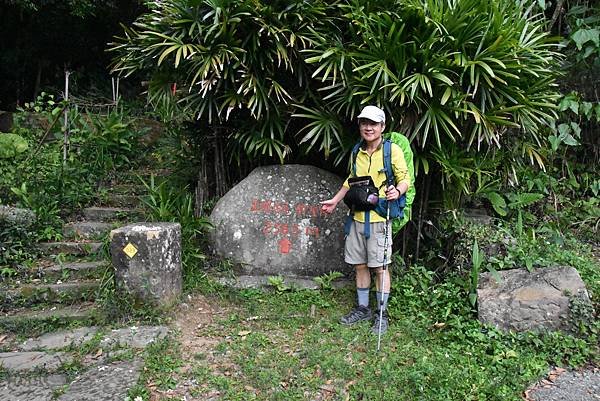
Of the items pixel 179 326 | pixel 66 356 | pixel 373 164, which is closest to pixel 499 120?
pixel 373 164

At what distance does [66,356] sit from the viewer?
351 centimetres

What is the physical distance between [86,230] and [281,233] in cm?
210

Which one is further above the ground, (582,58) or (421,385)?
(582,58)

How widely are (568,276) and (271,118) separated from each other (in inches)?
113

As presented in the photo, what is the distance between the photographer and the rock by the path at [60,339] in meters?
3.67

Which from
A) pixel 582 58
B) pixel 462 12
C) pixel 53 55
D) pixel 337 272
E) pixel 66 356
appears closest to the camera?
pixel 66 356

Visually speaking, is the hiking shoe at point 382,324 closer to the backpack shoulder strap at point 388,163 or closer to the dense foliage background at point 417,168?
the dense foliage background at point 417,168

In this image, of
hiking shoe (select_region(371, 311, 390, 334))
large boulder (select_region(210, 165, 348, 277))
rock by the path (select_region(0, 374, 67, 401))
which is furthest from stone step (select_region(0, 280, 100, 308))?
hiking shoe (select_region(371, 311, 390, 334))

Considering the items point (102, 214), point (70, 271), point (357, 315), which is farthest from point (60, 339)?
point (357, 315)

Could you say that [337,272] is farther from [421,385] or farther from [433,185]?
[421,385]

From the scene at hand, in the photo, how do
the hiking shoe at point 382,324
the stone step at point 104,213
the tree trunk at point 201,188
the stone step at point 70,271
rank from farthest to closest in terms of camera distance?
the stone step at point 104,213
the tree trunk at point 201,188
the stone step at point 70,271
the hiking shoe at point 382,324

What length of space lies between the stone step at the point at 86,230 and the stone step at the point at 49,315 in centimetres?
103

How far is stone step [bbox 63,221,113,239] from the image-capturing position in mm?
5102

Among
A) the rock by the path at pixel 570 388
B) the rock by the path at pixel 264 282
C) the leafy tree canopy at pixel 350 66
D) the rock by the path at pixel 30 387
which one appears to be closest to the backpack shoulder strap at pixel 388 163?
the leafy tree canopy at pixel 350 66
